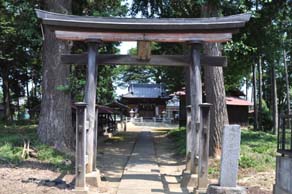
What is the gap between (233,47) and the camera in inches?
680

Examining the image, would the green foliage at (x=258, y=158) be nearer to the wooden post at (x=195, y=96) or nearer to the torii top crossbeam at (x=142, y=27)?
the wooden post at (x=195, y=96)

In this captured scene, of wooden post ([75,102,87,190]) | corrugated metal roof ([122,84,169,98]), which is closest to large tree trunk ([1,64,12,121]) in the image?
corrugated metal roof ([122,84,169,98])

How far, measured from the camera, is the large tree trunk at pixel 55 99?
14.4 m

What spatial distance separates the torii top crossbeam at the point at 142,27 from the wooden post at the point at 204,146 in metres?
2.19

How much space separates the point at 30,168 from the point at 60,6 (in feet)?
20.5

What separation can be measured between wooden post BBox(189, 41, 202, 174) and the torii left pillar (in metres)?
2.59

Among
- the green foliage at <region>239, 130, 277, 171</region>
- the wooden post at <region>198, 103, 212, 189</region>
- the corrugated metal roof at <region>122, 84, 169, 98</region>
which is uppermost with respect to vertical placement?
the corrugated metal roof at <region>122, 84, 169, 98</region>

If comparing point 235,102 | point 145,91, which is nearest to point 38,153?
point 235,102

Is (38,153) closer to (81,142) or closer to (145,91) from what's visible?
(81,142)

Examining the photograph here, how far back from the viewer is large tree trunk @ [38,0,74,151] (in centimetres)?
1445

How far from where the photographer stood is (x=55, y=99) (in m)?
14.6

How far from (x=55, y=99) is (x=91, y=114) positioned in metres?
4.35

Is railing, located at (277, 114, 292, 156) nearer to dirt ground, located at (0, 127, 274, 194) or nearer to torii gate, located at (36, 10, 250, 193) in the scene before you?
dirt ground, located at (0, 127, 274, 194)

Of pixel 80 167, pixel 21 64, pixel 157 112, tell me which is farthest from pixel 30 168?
pixel 157 112
